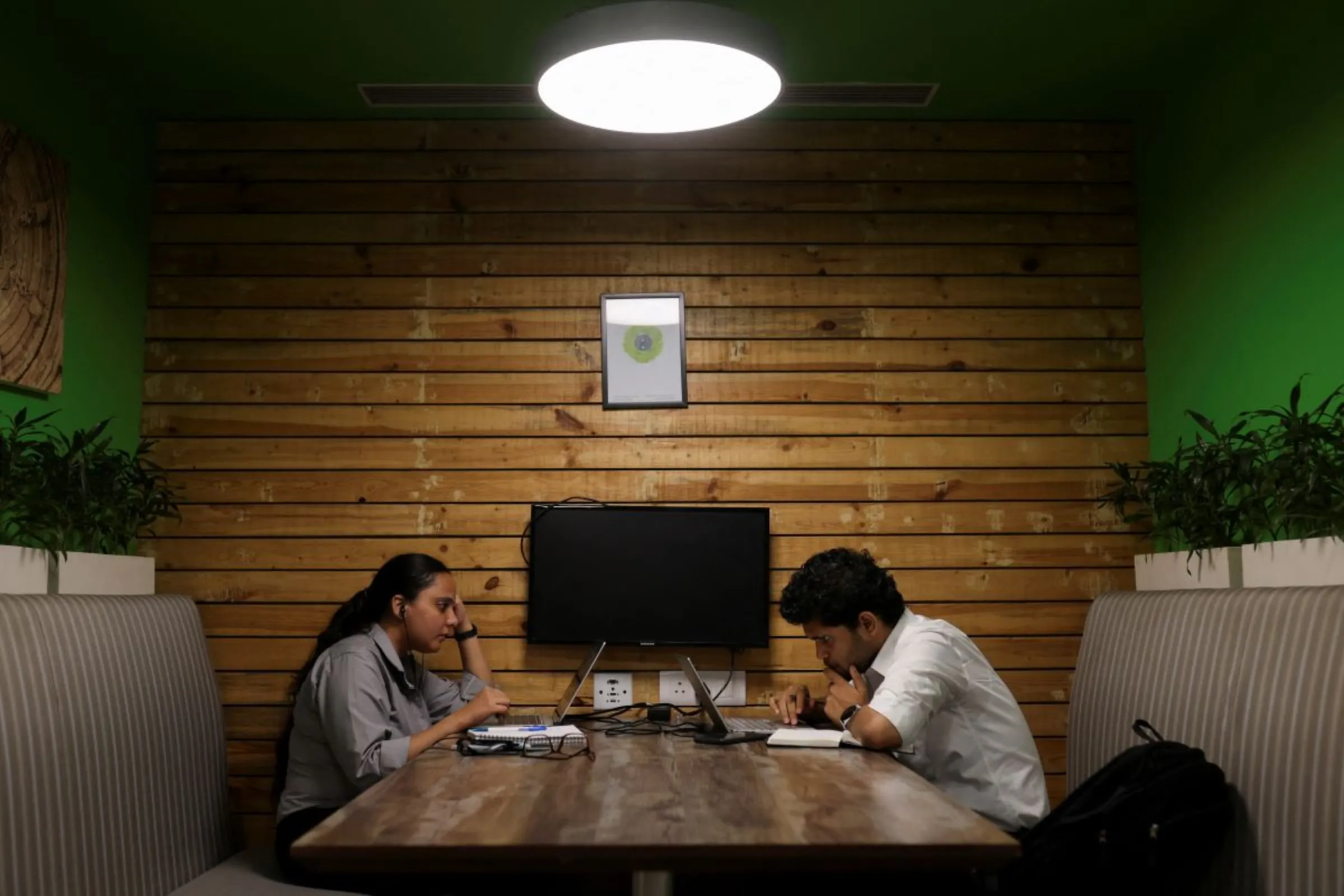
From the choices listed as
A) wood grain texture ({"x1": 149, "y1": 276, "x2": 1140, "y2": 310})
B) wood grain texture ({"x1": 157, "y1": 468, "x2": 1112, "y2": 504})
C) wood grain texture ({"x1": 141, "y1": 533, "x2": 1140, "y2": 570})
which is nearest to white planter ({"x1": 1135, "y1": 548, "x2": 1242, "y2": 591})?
wood grain texture ({"x1": 141, "y1": 533, "x2": 1140, "y2": 570})

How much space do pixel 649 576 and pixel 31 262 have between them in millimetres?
2092

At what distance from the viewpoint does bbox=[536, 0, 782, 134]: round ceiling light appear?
2.52 metres

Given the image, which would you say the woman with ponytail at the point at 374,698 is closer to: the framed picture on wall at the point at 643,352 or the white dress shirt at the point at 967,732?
the framed picture on wall at the point at 643,352

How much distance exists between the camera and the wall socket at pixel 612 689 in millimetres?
3957

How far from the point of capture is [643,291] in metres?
4.18

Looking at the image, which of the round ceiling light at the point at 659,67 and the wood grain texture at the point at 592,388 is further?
the wood grain texture at the point at 592,388

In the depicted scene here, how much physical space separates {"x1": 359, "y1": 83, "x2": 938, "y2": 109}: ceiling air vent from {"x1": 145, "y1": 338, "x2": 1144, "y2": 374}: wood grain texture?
832 millimetres

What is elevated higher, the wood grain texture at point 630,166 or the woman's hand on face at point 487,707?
the wood grain texture at point 630,166

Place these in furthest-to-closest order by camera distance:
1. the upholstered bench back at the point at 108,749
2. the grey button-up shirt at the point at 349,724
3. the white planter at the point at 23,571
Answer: the grey button-up shirt at the point at 349,724 < the white planter at the point at 23,571 < the upholstered bench back at the point at 108,749

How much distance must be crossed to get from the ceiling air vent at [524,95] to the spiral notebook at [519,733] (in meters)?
2.16

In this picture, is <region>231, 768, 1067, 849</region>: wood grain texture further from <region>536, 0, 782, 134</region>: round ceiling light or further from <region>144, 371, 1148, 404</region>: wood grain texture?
<region>536, 0, 782, 134</region>: round ceiling light

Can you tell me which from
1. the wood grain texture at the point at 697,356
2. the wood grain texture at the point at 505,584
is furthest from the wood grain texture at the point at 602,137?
the wood grain texture at the point at 505,584

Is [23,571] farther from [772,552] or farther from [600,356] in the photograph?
[772,552]

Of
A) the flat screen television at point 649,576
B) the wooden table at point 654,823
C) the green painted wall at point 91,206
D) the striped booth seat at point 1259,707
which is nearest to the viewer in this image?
the wooden table at point 654,823
